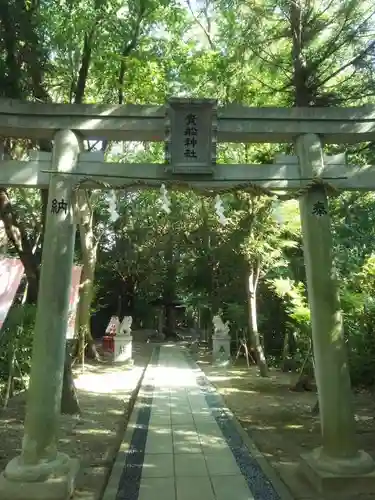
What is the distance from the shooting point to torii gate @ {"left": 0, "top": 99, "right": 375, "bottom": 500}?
4816 millimetres

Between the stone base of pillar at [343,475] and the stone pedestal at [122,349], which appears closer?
the stone base of pillar at [343,475]

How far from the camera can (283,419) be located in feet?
28.0

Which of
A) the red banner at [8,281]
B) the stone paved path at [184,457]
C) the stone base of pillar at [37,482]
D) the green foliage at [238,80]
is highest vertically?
the green foliage at [238,80]

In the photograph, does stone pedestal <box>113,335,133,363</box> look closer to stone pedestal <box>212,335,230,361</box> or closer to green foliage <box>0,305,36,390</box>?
stone pedestal <box>212,335,230,361</box>

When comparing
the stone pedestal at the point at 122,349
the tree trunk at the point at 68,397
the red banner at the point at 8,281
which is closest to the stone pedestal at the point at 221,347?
the stone pedestal at the point at 122,349

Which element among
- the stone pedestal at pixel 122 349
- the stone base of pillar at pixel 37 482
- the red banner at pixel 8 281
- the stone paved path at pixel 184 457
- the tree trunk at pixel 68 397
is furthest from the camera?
the stone pedestal at pixel 122 349

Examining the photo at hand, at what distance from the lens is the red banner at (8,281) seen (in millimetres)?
8547

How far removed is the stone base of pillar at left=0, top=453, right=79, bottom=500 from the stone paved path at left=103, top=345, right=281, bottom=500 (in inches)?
21.0

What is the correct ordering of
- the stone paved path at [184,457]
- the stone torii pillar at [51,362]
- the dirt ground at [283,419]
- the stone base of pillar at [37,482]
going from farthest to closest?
the dirt ground at [283,419], the stone paved path at [184,457], the stone torii pillar at [51,362], the stone base of pillar at [37,482]

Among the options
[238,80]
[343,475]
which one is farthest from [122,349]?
[343,475]

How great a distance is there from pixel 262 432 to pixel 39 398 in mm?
4329

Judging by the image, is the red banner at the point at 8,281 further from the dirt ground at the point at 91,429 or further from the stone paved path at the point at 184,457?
the stone paved path at the point at 184,457

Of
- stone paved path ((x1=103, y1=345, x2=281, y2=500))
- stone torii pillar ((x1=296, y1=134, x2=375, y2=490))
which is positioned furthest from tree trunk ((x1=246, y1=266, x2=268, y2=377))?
stone torii pillar ((x1=296, y1=134, x2=375, y2=490))

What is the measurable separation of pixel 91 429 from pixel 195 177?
16.7ft
